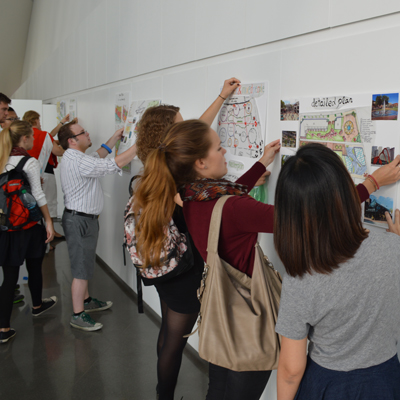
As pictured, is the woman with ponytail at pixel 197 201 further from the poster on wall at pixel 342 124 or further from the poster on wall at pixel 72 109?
the poster on wall at pixel 72 109

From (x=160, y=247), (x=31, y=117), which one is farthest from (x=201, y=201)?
(x=31, y=117)

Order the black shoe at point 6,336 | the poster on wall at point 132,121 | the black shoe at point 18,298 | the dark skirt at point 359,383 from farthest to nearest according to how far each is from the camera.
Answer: the black shoe at point 18,298, the poster on wall at point 132,121, the black shoe at point 6,336, the dark skirt at point 359,383

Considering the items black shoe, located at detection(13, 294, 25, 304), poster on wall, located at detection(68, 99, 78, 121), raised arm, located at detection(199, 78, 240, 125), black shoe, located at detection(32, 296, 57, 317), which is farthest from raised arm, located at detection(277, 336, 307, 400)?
poster on wall, located at detection(68, 99, 78, 121)

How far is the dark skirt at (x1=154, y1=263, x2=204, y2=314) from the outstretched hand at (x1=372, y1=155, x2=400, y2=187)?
2.99ft

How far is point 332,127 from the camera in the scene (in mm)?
1705

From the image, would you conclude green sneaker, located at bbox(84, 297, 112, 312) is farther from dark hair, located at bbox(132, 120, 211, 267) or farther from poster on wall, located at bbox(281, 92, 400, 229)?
poster on wall, located at bbox(281, 92, 400, 229)

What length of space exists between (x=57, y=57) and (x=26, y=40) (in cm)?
605

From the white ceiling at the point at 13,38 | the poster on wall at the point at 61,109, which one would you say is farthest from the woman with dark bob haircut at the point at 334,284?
the white ceiling at the point at 13,38

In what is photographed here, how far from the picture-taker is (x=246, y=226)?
1354mm

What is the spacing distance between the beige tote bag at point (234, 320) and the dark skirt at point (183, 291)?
19.8 inches

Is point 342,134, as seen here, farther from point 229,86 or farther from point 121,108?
point 121,108

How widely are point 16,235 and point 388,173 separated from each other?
2686 millimetres

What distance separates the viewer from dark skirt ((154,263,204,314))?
1906mm

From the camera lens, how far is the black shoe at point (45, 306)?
360 centimetres
